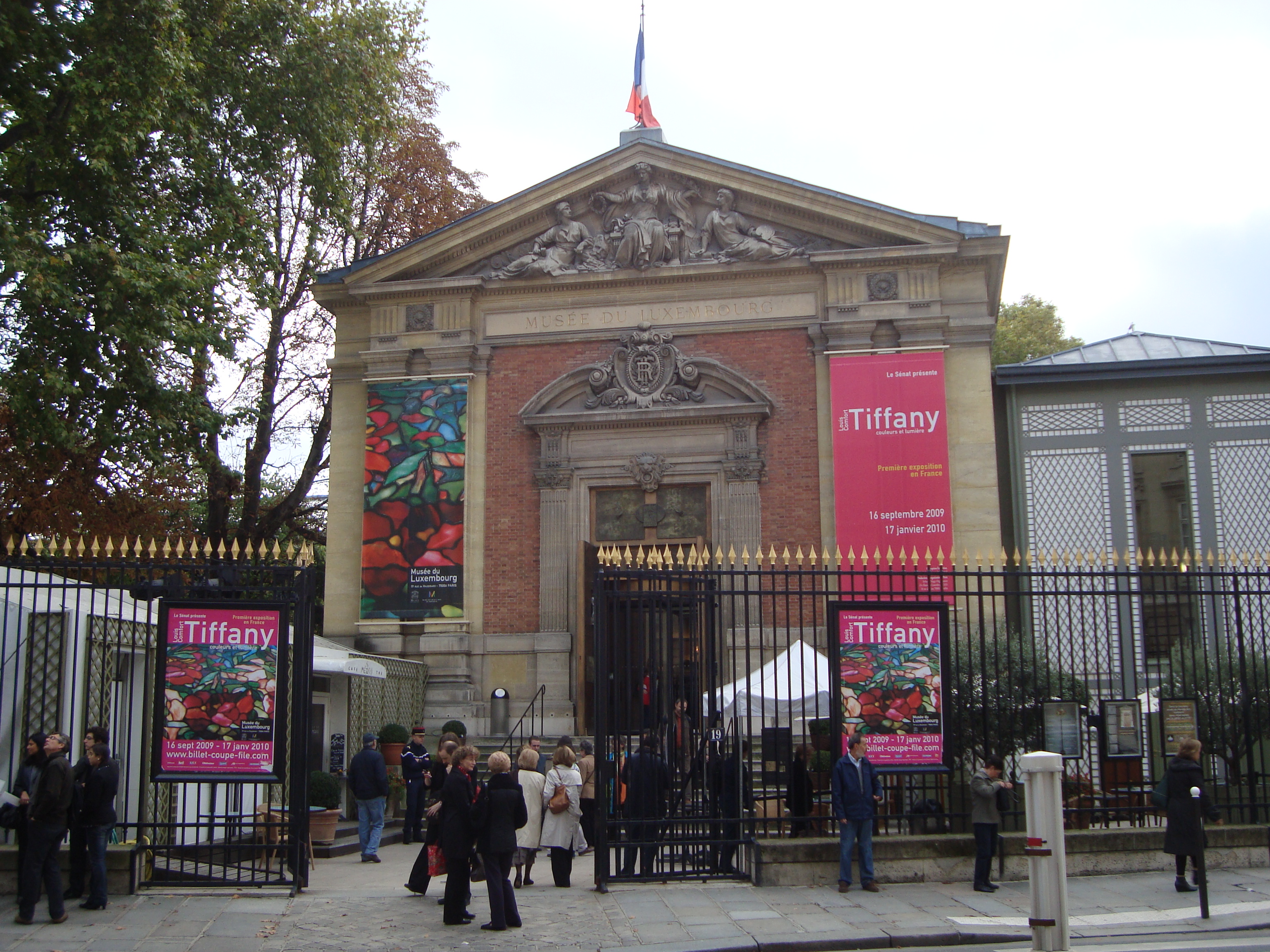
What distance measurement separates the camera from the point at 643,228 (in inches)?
931

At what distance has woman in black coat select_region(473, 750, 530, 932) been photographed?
9.93 metres

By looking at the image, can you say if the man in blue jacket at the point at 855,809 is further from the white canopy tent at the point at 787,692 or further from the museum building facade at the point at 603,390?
the museum building facade at the point at 603,390

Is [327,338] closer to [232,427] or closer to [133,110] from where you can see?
[232,427]

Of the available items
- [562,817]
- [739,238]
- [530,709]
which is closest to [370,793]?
[562,817]

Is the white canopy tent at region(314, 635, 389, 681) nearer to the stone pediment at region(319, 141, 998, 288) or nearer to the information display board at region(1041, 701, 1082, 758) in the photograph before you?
the stone pediment at region(319, 141, 998, 288)

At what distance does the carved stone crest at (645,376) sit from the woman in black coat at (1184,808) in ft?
42.8

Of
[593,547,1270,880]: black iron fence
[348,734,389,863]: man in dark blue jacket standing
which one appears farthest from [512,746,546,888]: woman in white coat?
[348,734,389,863]: man in dark blue jacket standing

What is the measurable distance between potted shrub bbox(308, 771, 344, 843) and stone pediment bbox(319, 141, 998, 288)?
1136cm

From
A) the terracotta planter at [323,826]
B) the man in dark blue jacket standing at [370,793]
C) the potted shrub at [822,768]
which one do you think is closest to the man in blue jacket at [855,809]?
the potted shrub at [822,768]

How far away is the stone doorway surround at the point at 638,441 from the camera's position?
2278cm

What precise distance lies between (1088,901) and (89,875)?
885 centimetres

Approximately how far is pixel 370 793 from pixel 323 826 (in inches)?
61.4

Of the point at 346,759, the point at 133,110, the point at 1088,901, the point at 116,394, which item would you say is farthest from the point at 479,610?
the point at 1088,901

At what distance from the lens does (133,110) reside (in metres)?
17.3
